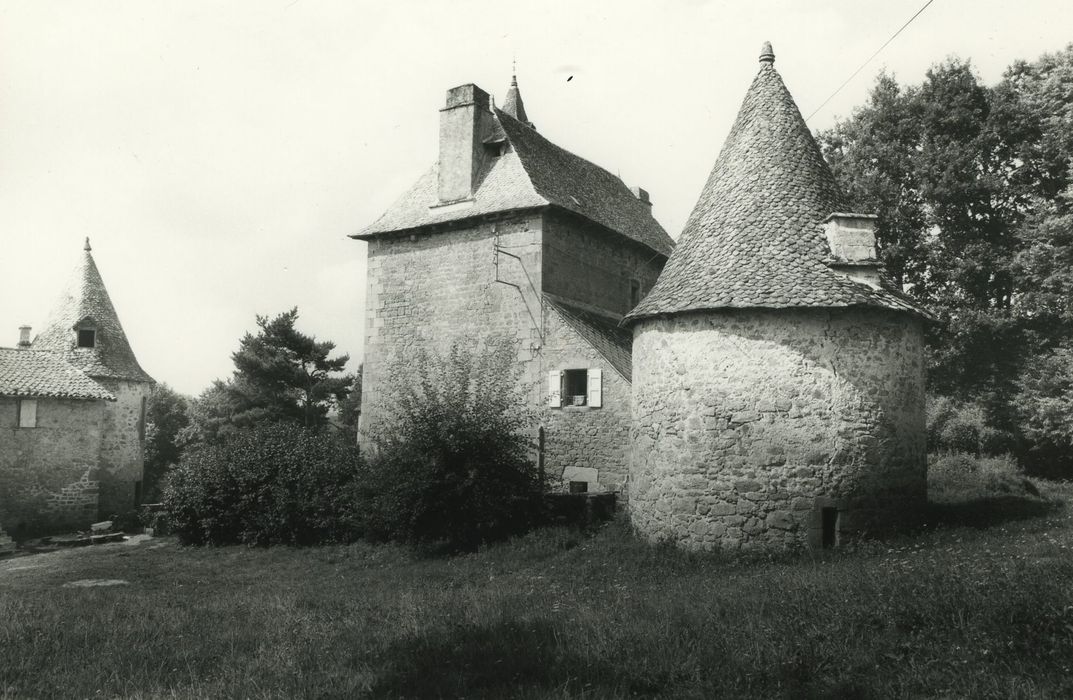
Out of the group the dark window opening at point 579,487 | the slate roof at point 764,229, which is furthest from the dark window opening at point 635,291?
the slate roof at point 764,229

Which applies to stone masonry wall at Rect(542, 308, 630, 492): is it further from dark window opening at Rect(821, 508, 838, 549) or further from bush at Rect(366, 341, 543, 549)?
dark window opening at Rect(821, 508, 838, 549)

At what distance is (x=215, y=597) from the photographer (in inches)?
453

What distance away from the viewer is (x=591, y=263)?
20.9m

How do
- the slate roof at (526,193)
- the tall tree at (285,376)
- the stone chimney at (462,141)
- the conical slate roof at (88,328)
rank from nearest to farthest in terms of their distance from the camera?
the slate roof at (526,193), the stone chimney at (462,141), the conical slate roof at (88,328), the tall tree at (285,376)

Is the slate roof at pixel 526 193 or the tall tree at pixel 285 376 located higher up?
the slate roof at pixel 526 193

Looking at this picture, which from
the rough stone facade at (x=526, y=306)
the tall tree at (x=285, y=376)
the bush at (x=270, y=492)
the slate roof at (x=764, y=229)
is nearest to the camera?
the slate roof at (x=764, y=229)

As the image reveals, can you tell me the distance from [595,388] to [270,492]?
25.5 ft

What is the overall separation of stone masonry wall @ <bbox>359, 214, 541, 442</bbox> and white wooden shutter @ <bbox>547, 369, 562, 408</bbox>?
377mm

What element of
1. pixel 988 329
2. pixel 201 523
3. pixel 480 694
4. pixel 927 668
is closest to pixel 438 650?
pixel 480 694

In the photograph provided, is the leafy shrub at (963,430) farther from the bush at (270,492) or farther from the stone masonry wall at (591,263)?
the bush at (270,492)

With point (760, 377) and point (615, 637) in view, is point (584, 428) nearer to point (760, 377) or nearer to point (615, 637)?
point (760, 377)

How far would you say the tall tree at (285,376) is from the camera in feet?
111

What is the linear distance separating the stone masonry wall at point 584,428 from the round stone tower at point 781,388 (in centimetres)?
353

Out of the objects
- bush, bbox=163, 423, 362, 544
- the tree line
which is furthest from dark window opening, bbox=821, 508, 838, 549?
the tree line
